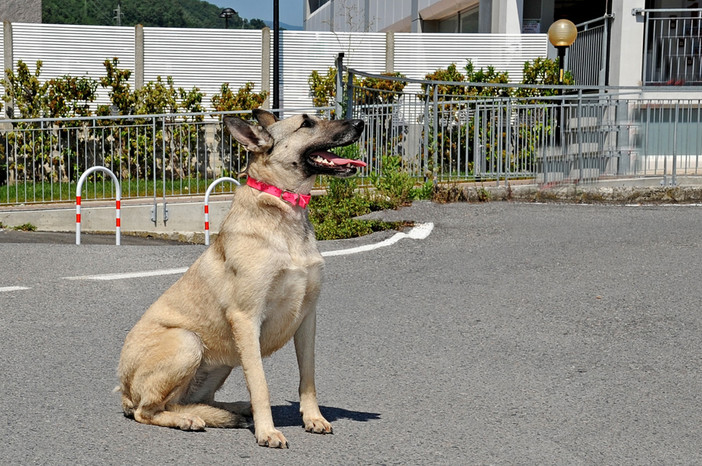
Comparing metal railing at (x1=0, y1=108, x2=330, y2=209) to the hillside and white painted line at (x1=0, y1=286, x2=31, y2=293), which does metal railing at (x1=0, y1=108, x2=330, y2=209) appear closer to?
white painted line at (x1=0, y1=286, x2=31, y2=293)

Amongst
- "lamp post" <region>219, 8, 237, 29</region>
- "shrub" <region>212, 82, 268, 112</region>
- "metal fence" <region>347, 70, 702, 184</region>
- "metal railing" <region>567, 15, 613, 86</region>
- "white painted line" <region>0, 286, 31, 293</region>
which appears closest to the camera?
"white painted line" <region>0, 286, 31, 293</region>

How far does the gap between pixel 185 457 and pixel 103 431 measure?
0.64m

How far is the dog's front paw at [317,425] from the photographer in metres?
4.72

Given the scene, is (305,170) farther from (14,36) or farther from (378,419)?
(14,36)

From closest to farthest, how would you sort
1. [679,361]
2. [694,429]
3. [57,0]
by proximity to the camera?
[694,429]
[679,361]
[57,0]

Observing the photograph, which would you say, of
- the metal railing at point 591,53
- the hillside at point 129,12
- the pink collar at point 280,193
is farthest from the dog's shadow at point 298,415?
the hillside at point 129,12

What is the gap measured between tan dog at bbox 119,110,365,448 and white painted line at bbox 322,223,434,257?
5660mm

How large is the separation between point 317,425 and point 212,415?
0.52 metres

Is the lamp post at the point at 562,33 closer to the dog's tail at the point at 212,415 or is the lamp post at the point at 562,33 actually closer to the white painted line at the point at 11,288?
the white painted line at the point at 11,288

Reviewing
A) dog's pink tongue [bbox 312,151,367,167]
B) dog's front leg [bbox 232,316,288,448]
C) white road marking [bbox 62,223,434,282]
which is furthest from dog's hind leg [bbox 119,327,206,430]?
white road marking [bbox 62,223,434,282]

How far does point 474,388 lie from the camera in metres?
5.80

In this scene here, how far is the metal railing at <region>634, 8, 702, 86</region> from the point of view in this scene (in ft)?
63.0

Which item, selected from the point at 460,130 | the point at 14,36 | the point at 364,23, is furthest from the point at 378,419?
the point at 364,23

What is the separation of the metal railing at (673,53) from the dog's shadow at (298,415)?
1568 centimetres
